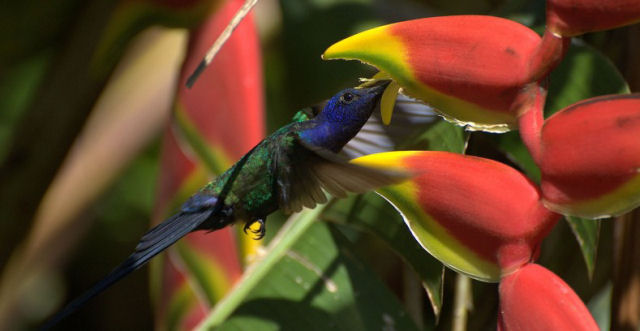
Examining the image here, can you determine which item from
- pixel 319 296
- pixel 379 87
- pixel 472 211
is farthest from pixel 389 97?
pixel 319 296

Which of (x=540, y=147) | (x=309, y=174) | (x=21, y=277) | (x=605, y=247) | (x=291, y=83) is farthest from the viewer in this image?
(x=291, y=83)

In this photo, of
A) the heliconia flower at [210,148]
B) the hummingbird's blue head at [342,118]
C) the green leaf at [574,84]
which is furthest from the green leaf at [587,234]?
the heliconia flower at [210,148]

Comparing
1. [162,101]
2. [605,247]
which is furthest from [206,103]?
[162,101]

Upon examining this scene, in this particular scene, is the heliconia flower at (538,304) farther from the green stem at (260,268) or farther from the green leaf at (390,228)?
the green stem at (260,268)

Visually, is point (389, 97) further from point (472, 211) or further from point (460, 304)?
point (460, 304)

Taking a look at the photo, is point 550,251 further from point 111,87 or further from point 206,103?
point 111,87

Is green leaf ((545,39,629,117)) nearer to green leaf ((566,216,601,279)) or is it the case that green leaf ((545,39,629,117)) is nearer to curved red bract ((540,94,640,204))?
green leaf ((566,216,601,279))

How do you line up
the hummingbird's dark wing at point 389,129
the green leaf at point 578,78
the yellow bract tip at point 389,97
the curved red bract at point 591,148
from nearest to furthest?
the curved red bract at point 591,148
the yellow bract tip at point 389,97
the hummingbird's dark wing at point 389,129
the green leaf at point 578,78
